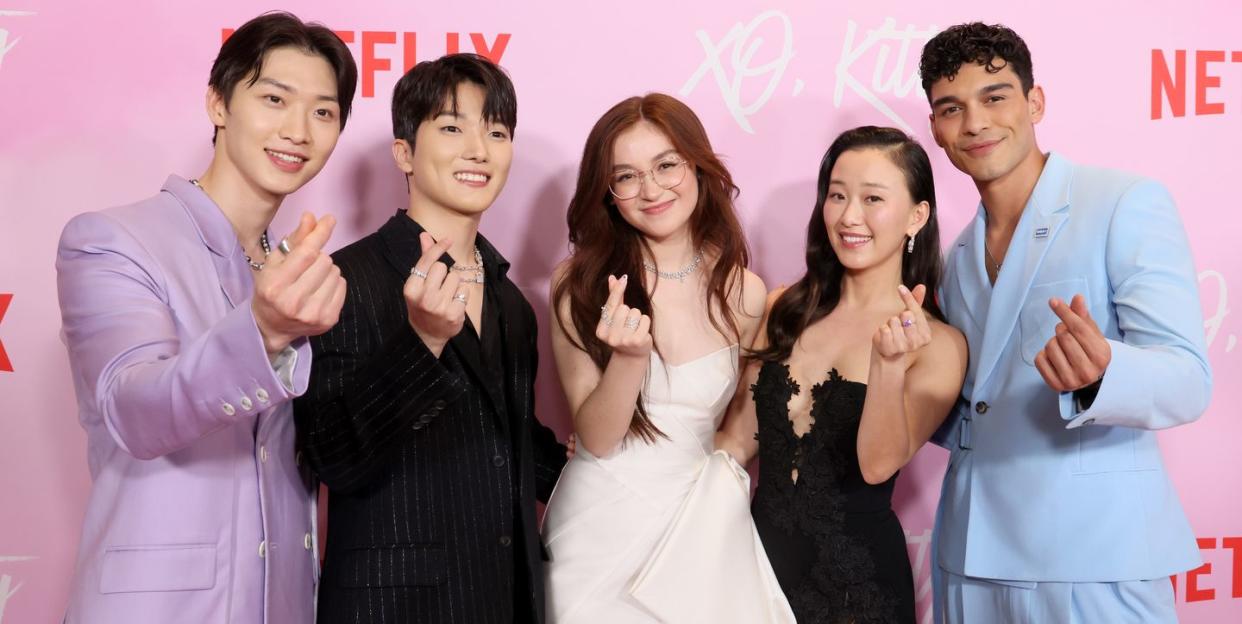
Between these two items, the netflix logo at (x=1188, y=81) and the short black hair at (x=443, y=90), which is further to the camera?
the netflix logo at (x=1188, y=81)

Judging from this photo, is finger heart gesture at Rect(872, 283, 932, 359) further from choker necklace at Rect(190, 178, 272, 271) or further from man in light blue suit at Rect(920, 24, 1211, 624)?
choker necklace at Rect(190, 178, 272, 271)

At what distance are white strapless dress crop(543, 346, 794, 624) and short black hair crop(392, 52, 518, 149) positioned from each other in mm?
719

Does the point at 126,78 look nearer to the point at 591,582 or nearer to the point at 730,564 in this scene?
the point at 591,582

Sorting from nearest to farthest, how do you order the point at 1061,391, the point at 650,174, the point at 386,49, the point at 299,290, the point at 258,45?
the point at 299,290, the point at 1061,391, the point at 258,45, the point at 650,174, the point at 386,49

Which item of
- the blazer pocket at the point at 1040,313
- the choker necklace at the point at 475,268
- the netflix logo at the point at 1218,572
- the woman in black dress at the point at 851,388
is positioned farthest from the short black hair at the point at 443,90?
the netflix logo at the point at 1218,572

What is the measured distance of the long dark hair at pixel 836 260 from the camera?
8.09 feet

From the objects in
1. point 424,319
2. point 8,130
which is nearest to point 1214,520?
point 424,319

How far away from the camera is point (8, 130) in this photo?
293 cm

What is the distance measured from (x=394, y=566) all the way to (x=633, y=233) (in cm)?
106

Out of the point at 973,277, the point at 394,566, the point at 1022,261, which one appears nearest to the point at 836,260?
the point at 973,277

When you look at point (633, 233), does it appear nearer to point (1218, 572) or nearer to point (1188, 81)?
point (1188, 81)

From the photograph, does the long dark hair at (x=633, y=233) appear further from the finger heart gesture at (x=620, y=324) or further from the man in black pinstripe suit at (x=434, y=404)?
the finger heart gesture at (x=620, y=324)

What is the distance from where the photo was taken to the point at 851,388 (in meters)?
2.34

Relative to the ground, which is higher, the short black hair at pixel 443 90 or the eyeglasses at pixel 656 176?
the short black hair at pixel 443 90
